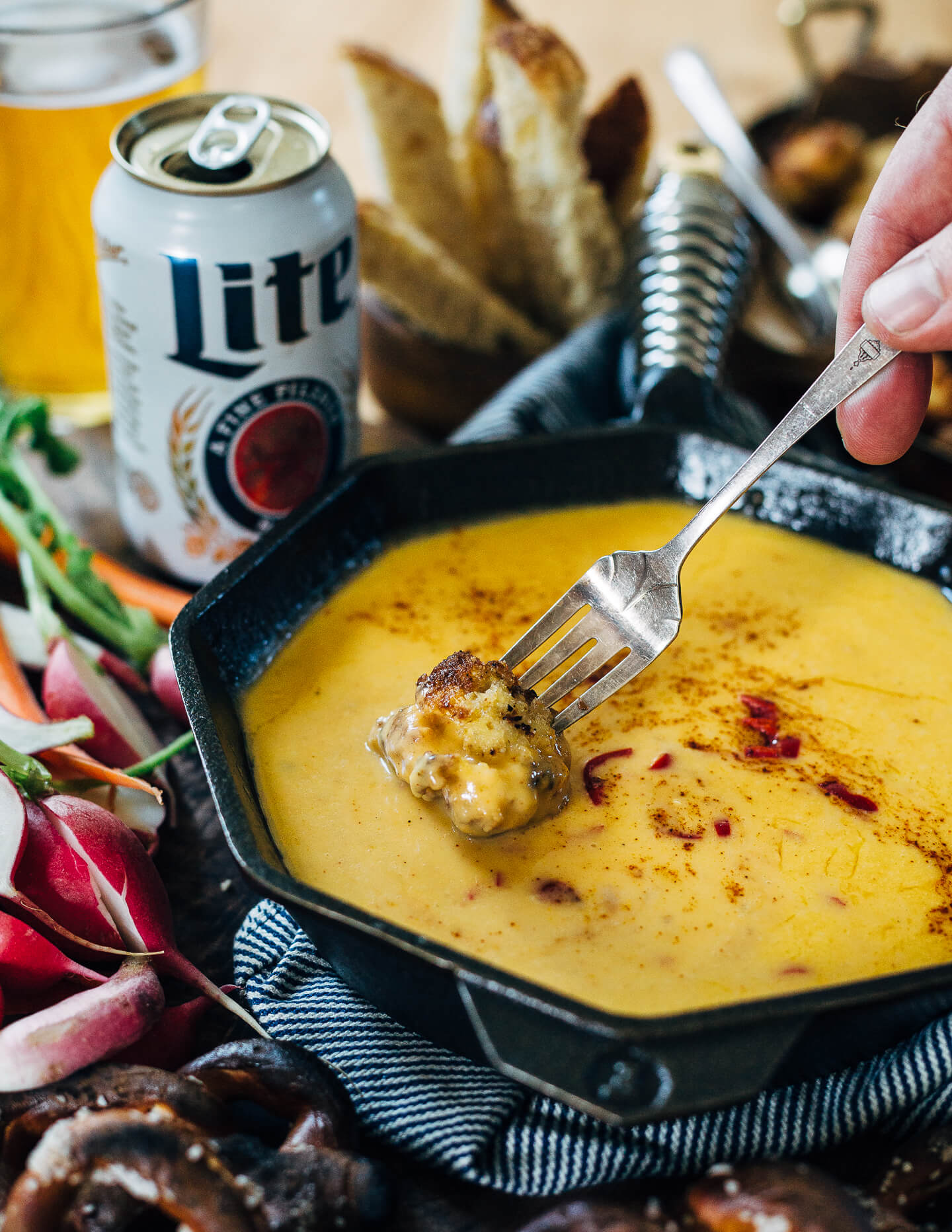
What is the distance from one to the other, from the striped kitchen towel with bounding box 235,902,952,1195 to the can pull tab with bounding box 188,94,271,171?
133 centimetres

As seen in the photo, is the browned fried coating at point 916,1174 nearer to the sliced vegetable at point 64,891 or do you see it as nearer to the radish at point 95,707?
the sliced vegetable at point 64,891

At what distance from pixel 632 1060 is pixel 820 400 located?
3.16 feet

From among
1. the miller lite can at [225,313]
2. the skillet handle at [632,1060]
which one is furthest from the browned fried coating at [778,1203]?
the miller lite can at [225,313]

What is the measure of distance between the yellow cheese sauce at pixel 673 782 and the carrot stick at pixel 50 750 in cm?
20

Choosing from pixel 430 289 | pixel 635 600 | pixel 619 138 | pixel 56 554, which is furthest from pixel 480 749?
pixel 619 138

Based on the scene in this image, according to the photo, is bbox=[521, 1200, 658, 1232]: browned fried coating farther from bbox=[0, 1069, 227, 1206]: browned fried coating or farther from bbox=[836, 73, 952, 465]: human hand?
bbox=[836, 73, 952, 465]: human hand

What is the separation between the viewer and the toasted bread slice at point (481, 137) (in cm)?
287

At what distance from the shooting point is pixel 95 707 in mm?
2066

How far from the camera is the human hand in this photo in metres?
1.58

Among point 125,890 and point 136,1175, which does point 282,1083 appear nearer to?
point 136,1175

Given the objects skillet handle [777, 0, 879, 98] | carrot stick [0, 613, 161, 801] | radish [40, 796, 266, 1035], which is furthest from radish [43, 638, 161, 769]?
skillet handle [777, 0, 879, 98]

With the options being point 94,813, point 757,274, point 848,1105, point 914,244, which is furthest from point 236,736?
point 757,274

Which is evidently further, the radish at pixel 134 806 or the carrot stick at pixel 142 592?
the carrot stick at pixel 142 592

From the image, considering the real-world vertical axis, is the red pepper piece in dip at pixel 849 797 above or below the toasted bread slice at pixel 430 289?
below
